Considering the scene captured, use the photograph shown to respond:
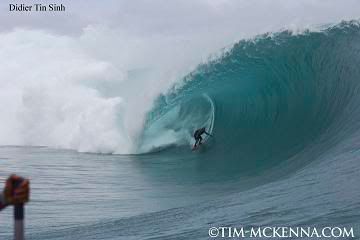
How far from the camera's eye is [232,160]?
15.4 metres

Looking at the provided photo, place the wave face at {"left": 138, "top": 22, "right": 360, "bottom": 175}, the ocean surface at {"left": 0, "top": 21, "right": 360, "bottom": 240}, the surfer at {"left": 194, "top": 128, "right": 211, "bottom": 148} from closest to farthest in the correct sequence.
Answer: the ocean surface at {"left": 0, "top": 21, "right": 360, "bottom": 240}
the wave face at {"left": 138, "top": 22, "right": 360, "bottom": 175}
the surfer at {"left": 194, "top": 128, "right": 211, "bottom": 148}

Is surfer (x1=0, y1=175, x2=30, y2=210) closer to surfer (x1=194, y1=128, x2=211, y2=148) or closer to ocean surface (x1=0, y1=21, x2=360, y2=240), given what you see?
ocean surface (x1=0, y1=21, x2=360, y2=240)

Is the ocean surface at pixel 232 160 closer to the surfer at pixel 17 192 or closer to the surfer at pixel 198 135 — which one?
the surfer at pixel 198 135

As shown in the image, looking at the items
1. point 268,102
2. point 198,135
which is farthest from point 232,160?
point 268,102

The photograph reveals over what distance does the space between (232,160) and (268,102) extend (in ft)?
13.8

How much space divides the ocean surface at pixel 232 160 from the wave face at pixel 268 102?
0.04 m

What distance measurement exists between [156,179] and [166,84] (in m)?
9.78

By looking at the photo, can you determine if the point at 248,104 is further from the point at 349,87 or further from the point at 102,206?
the point at 102,206

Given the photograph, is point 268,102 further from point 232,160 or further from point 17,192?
point 17,192

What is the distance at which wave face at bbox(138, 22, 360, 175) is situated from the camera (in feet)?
48.8

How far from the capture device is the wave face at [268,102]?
14.9m

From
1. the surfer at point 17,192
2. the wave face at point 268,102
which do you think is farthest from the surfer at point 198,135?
the surfer at point 17,192

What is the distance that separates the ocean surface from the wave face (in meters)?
0.04

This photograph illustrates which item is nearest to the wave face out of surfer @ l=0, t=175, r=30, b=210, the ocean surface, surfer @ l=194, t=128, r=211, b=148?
the ocean surface
